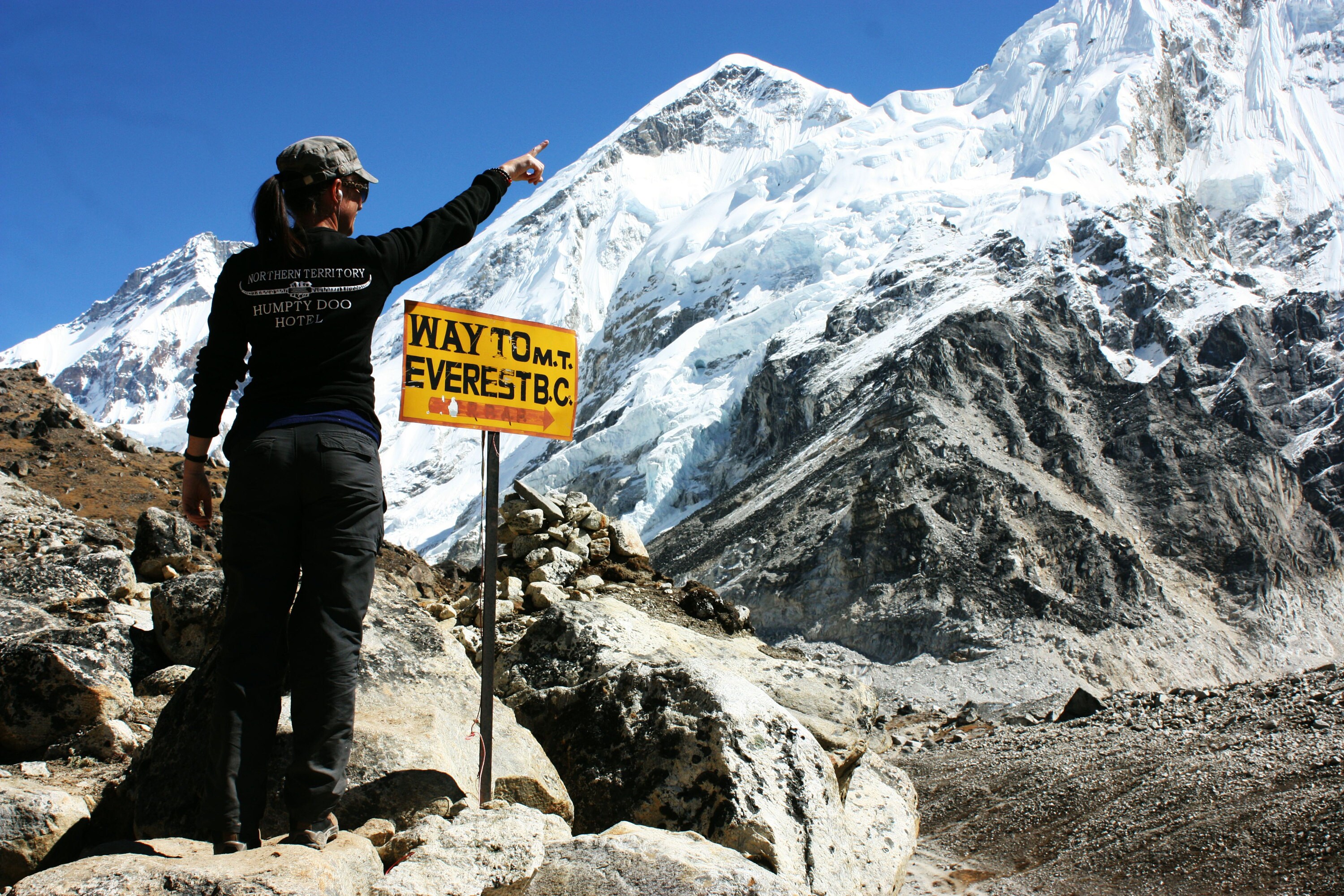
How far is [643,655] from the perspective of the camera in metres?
5.79

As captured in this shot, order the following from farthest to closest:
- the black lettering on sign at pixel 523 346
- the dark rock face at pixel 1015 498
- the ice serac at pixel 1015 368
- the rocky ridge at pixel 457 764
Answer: the ice serac at pixel 1015 368, the dark rock face at pixel 1015 498, the black lettering on sign at pixel 523 346, the rocky ridge at pixel 457 764

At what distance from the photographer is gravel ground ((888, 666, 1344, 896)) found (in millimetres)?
7270

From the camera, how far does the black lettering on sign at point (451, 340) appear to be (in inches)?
156

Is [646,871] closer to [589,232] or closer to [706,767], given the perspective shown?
[706,767]

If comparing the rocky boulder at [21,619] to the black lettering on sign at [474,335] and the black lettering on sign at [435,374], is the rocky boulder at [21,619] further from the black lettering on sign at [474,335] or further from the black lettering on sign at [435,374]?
the black lettering on sign at [474,335]

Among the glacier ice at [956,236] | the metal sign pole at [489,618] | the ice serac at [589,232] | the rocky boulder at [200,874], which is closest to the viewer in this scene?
the rocky boulder at [200,874]

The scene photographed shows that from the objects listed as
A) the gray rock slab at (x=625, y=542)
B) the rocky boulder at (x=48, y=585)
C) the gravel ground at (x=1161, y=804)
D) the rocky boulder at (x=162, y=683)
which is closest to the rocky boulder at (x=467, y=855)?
the rocky boulder at (x=162, y=683)

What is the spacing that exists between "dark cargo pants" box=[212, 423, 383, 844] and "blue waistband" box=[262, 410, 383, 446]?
22 mm

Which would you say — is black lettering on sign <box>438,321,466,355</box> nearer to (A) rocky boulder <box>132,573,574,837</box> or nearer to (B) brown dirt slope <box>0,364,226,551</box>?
(A) rocky boulder <box>132,573,574,837</box>

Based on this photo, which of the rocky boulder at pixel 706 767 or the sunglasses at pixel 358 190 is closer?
the sunglasses at pixel 358 190

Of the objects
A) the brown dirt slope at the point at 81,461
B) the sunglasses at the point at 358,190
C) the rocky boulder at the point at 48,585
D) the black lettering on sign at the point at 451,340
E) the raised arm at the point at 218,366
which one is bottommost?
the rocky boulder at the point at 48,585

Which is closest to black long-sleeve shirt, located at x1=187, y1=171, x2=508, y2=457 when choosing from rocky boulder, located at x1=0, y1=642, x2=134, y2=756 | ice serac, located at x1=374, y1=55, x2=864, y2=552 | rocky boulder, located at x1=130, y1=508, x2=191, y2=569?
rocky boulder, located at x1=0, y1=642, x2=134, y2=756

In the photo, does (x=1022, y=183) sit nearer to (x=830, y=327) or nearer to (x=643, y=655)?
(x=830, y=327)

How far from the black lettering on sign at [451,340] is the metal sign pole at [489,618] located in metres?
0.37
